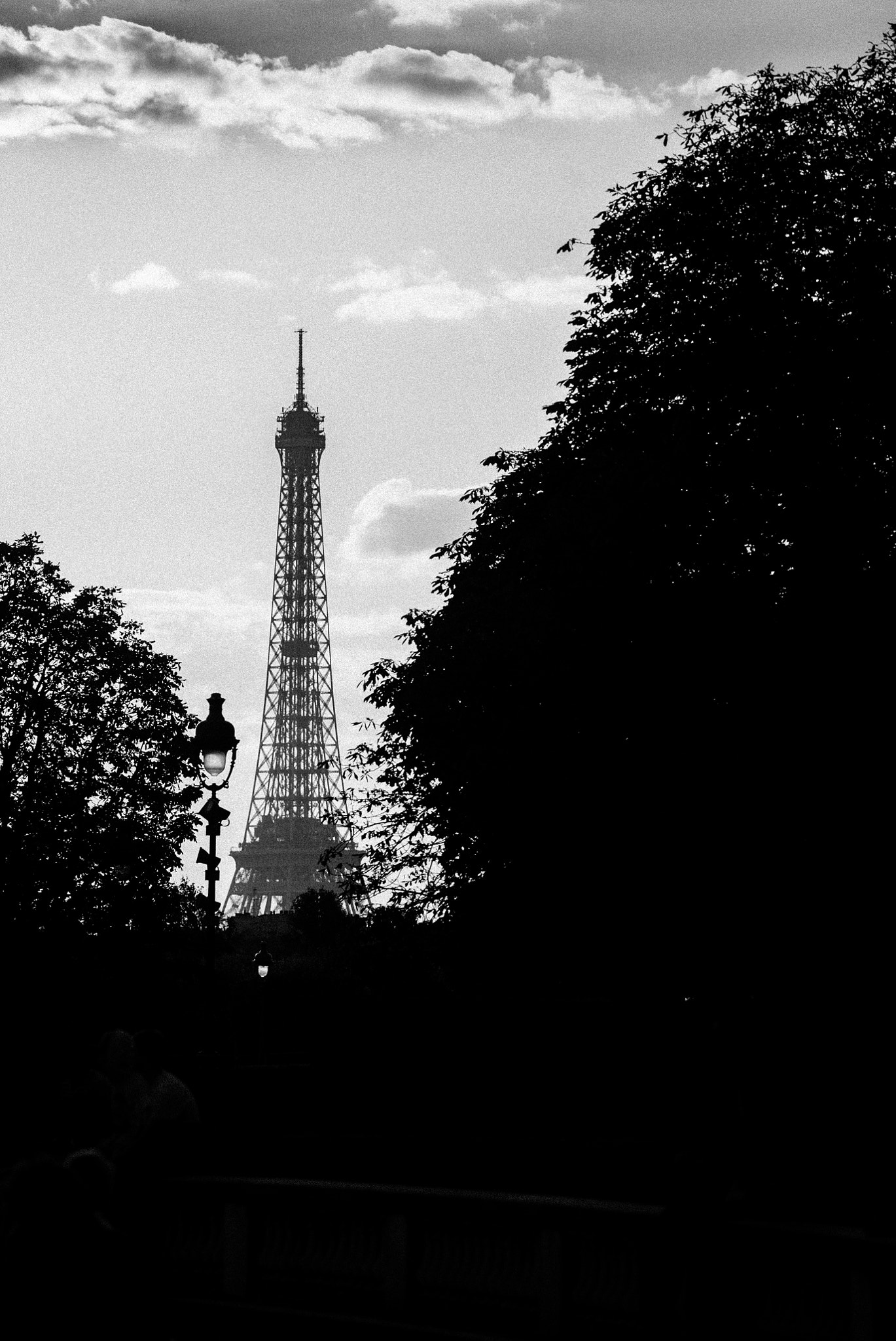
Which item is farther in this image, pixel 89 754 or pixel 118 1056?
pixel 89 754

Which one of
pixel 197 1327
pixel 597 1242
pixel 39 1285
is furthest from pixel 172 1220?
pixel 39 1285

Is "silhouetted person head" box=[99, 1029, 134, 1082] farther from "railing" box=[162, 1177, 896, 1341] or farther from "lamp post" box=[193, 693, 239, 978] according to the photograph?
"lamp post" box=[193, 693, 239, 978]

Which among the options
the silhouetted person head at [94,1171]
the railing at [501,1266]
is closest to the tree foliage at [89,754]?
the railing at [501,1266]

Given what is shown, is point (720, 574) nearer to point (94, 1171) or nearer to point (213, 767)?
point (213, 767)

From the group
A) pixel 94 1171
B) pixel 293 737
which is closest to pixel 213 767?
pixel 94 1171

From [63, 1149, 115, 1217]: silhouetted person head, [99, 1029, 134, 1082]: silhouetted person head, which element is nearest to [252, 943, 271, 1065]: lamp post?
[99, 1029, 134, 1082]: silhouetted person head

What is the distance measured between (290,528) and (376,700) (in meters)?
127

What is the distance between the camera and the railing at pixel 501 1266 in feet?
40.9

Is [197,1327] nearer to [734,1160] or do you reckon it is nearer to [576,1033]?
[734,1160]

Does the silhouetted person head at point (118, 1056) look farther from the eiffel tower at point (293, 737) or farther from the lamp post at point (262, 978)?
the eiffel tower at point (293, 737)

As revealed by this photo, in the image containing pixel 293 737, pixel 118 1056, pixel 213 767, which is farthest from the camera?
pixel 293 737

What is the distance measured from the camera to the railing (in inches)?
491

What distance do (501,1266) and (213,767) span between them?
982 cm

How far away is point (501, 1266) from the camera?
15.7m
